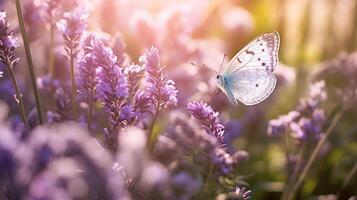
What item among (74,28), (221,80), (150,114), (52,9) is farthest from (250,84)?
(74,28)

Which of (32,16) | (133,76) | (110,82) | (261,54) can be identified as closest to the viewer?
(110,82)

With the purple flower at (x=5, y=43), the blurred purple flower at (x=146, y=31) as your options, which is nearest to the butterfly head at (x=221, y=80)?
the blurred purple flower at (x=146, y=31)

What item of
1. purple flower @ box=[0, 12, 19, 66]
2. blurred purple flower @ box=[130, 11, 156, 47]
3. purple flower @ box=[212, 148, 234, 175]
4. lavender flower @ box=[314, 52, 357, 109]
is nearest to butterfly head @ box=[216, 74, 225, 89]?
purple flower @ box=[212, 148, 234, 175]

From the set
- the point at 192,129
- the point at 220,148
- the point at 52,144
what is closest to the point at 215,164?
the point at 220,148

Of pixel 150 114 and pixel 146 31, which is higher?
pixel 146 31

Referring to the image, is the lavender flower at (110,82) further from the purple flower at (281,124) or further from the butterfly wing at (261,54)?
the purple flower at (281,124)

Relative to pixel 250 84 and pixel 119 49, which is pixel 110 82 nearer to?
pixel 119 49

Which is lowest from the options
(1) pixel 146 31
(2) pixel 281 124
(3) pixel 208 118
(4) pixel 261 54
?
(3) pixel 208 118
